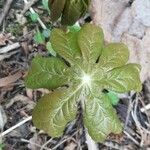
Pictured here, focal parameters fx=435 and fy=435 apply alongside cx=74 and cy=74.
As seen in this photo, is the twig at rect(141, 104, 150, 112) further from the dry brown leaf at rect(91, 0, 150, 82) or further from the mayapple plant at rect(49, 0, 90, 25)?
the mayapple plant at rect(49, 0, 90, 25)

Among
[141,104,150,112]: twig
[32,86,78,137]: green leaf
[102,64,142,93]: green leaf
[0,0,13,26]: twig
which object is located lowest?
[141,104,150,112]: twig

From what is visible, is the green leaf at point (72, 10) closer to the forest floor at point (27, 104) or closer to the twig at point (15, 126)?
the forest floor at point (27, 104)

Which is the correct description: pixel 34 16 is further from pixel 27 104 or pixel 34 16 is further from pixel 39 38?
pixel 27 104

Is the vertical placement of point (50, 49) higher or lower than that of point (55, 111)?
higher

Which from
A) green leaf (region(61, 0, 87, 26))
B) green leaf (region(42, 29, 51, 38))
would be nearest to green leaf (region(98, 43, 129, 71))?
green leaf (region(61, 0, 87, 26))

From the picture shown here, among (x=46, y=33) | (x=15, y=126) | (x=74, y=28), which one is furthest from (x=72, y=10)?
(x=15, y=126)

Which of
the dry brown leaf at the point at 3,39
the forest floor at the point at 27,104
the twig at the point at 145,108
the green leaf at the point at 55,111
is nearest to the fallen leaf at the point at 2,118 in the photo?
the forest floor at the point at 27,104

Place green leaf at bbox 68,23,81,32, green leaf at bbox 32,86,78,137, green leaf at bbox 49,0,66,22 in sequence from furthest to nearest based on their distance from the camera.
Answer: green leaf at bbox 68,23,81,32
green leaf at bbox 32,86,78,137
green leaf at bbox 49,0,66,22
